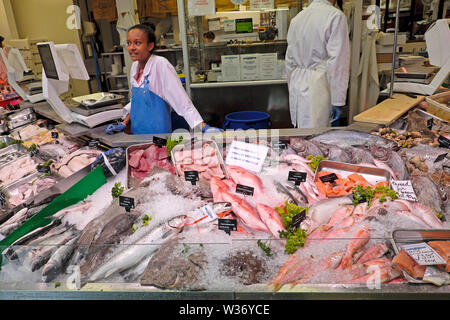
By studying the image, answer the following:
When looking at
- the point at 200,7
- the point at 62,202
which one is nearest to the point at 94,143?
the point at 62,202

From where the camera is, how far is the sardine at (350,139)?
249 centimetres

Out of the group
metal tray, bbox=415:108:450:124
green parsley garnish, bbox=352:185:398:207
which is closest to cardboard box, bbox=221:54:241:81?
metal tray, bbox=415:108:450:124

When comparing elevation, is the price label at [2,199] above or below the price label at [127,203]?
below

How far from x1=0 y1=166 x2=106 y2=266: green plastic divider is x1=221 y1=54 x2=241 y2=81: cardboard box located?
3628mm

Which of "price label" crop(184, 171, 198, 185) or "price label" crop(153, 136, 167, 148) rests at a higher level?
"price label" crop(153, 136, 167, 148)

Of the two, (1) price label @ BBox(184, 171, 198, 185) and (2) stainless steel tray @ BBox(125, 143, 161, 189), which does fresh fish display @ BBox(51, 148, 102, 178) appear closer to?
(2) stainless steel tray @ BBox(125, 143, 161, 189)

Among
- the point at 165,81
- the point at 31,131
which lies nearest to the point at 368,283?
the point at 165,81

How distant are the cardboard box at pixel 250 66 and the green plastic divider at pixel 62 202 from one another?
12.1 ft

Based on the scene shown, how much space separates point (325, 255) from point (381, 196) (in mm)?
581

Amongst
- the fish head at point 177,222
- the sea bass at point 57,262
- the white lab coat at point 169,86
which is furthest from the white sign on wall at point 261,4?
the sea bass at point 57,262

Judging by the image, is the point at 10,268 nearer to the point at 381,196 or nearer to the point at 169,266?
the point at 169,266

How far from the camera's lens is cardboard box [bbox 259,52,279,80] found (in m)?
5.47

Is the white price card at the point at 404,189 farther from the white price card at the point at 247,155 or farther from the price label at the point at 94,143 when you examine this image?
the price label at the point at 94,143

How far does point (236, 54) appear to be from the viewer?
218 inches
